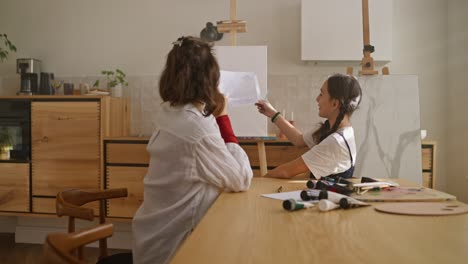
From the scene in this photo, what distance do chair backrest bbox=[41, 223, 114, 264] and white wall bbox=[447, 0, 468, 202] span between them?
3418mm

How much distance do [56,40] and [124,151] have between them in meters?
1.39

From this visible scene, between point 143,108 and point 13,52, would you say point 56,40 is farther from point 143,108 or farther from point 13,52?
point 143,108

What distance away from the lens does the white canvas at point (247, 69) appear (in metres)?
3.38

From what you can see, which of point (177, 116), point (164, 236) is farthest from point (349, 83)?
point (164, 236)

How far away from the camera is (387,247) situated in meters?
1.01

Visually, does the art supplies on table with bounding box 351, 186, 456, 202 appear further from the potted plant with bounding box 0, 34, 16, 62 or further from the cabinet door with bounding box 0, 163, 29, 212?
the potted plant with bounding box 0, 34, 16, 62

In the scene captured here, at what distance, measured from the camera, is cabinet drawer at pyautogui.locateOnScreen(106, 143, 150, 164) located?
3695 millimetres

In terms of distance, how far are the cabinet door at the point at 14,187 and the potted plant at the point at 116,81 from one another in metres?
0.91

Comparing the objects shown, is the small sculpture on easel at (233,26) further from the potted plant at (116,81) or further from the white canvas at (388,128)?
the potted plant at (116,81)

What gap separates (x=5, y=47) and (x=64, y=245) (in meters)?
3.98

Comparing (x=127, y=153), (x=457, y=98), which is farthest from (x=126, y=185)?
(x=457, y=98)

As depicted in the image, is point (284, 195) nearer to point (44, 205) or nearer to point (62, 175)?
point (62, 175)

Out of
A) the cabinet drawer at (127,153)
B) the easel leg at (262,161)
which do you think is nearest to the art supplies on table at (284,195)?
the easel leg at (262,161)

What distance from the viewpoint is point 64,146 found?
3.83 m
